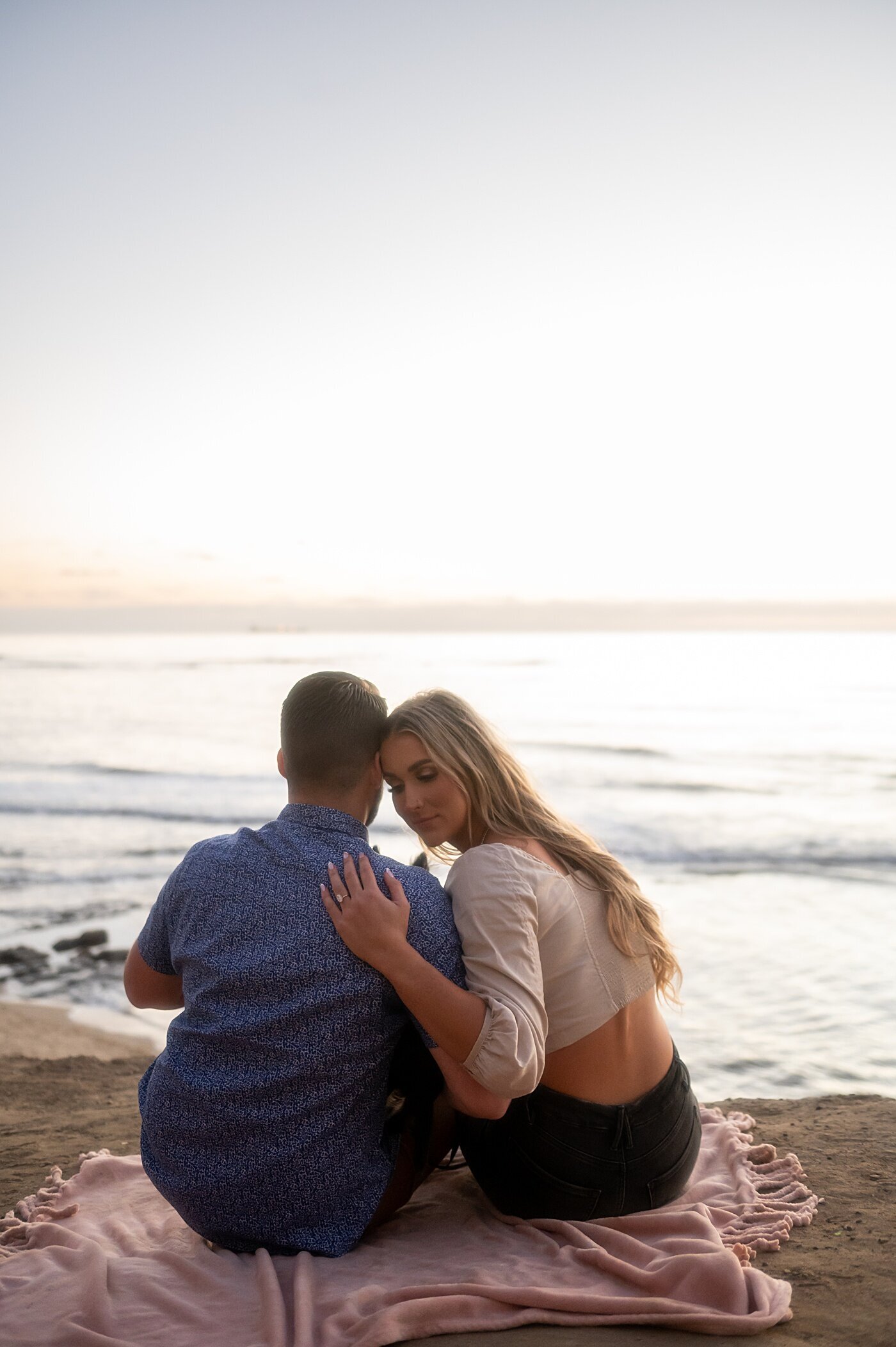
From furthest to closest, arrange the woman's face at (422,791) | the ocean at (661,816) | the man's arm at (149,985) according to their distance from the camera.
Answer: the ocean at (661,816) < the woman's face at (422,791) < the man's arm at (149,985)

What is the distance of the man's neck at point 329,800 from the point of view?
115 inches

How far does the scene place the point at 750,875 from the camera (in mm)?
12172

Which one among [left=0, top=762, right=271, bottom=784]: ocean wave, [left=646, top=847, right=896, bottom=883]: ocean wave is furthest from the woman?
[left=0, top=762, right=271, bottom=784]: ocean wave

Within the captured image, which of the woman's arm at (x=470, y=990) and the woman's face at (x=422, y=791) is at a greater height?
the woman's face at (x=422, y=791)

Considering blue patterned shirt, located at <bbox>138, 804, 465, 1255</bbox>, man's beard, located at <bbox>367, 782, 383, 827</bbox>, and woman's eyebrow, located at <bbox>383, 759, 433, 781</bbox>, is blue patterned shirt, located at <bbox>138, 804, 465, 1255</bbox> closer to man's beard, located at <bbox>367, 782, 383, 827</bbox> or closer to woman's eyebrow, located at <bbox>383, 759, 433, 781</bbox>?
man's beard, located at <bbox>367, 782, 383, 827</bbox>

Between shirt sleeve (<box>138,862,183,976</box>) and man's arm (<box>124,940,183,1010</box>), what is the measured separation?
0.08 feet

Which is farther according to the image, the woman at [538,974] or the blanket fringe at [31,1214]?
the blanket fringe at [31,1214]

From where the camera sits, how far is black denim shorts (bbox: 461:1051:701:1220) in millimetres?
3055

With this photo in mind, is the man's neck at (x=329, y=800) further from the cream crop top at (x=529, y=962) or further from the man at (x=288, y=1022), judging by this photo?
the cream crop top at (x=529, y=962)

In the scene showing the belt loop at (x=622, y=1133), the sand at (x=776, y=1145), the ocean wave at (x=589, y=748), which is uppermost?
the belt loop at (x=622, y=1133)

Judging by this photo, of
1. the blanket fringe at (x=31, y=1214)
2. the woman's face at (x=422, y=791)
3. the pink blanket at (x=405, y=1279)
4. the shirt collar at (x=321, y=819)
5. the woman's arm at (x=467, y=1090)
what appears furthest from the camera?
the blanket fringe at (x=31, y=1214)

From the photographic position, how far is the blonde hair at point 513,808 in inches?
121

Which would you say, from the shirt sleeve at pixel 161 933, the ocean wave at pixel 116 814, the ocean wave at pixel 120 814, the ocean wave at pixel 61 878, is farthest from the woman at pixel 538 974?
the ocean wave at pixel 116 814

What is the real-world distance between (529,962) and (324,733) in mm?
863
